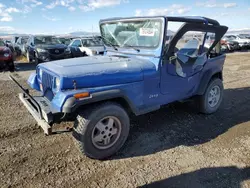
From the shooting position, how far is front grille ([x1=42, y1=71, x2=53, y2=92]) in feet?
10.8

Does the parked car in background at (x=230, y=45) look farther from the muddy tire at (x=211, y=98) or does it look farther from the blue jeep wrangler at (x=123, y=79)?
the blue jeep wrangler at (x=123, y=79)

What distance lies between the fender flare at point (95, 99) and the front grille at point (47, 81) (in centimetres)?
69

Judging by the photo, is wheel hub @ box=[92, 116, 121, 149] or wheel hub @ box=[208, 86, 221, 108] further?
wheel hub @ box=[208, 86, 221, 108]

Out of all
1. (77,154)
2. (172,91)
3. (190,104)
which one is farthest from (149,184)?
(190,104)

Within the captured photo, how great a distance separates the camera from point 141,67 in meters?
3.47

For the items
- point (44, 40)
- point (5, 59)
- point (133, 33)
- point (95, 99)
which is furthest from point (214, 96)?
point (44, 40)

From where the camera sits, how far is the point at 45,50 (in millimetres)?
11555

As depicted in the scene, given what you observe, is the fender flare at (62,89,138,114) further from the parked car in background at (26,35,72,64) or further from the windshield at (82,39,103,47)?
the windshield at (82,39,103,47)

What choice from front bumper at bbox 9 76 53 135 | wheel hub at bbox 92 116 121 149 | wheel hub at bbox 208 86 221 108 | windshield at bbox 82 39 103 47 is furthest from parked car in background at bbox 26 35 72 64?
wheel hub at bbox 92 116 121 149

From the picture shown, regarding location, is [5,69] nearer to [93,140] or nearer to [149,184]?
[93,140]

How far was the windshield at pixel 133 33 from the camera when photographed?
11.9 ft

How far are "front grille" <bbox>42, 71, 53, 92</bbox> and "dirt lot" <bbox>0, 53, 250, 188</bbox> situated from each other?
918 mm

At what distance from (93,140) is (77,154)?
441 millimetres

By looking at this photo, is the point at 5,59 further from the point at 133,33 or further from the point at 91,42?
the point at 133,33
